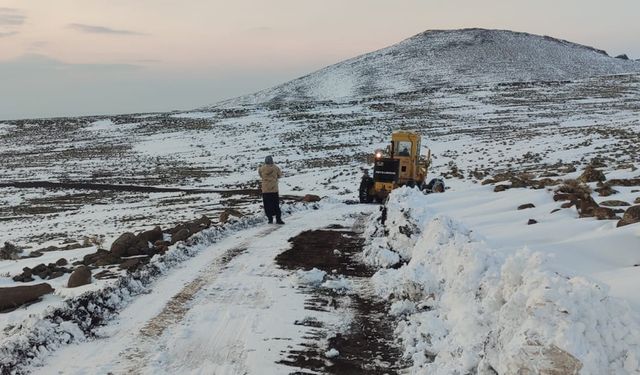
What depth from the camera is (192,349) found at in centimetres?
564

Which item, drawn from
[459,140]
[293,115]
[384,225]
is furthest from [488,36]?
[384,225]

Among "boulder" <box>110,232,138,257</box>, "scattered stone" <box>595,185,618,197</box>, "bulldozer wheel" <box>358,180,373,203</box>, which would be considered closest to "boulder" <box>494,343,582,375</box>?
"scattered stone" <box>595,185,618,197</box>

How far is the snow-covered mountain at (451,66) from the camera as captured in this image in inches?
3617

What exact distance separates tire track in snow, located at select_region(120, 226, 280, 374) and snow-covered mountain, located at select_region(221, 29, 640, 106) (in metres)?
78.8

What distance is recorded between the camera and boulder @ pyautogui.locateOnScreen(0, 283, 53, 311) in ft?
24.2

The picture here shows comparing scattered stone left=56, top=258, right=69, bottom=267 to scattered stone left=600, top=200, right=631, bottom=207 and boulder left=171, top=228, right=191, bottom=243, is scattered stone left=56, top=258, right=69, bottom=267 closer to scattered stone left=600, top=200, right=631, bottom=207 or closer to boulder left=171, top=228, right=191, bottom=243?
boulder left=171, top=228, right=191, bottom=243

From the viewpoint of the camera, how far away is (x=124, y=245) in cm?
1079

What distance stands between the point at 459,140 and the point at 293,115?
25068 millimetres

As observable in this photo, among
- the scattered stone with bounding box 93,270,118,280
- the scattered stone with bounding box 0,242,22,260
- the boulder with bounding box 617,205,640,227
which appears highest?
the boulder with bounding box 617,205,640,227

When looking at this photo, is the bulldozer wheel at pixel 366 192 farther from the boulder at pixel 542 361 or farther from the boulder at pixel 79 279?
the boulder at pixel 542 361

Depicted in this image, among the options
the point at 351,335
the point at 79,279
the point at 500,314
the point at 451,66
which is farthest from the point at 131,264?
the point at 451,66

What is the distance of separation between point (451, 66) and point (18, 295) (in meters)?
99.3

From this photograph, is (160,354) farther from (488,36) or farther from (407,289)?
(488,36)

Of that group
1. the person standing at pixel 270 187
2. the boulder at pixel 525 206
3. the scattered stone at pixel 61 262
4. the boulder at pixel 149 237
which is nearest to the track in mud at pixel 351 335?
the boulder at pixel 525 206
